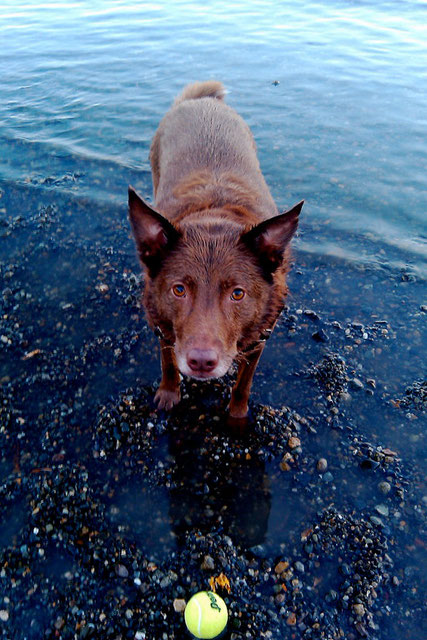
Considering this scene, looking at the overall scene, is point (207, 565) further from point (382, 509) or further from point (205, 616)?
point (382, 509)

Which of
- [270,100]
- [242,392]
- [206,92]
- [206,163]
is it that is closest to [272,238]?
[242,392]

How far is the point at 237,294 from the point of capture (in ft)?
9.73

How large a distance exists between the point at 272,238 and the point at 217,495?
2175 millimetres

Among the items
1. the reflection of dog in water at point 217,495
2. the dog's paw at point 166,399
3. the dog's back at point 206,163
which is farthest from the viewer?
the dog's paw at point 166,399

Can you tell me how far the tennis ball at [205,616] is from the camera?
2.68m

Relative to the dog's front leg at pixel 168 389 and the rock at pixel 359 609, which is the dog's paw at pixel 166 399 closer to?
the dog's front leg at pixel 168 389

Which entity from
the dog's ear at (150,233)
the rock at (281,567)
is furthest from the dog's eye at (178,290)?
the rock at (281,567)

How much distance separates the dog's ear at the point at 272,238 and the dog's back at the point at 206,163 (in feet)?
1.97

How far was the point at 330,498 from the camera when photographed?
11.7ft

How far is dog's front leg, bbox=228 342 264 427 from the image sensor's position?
149 inches

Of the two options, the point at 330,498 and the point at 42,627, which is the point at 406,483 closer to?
the point at 330,498

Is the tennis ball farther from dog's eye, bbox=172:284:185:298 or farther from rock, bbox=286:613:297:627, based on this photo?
dog's eye, bbox=172:284:185:298

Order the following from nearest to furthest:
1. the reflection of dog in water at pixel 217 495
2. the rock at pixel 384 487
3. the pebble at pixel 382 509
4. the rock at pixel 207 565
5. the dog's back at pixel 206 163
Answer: the rock at pixel 207 565 → the reflection of dog in water at pixel 217 495 → the pebble at pixel 382 509 → the rock at pixel 384 487 → the dog's back at pixel 206 163

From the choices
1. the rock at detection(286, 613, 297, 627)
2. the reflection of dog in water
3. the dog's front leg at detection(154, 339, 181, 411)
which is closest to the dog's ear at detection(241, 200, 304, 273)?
the dog's front leg at detection(154, 339, 181, 411)
